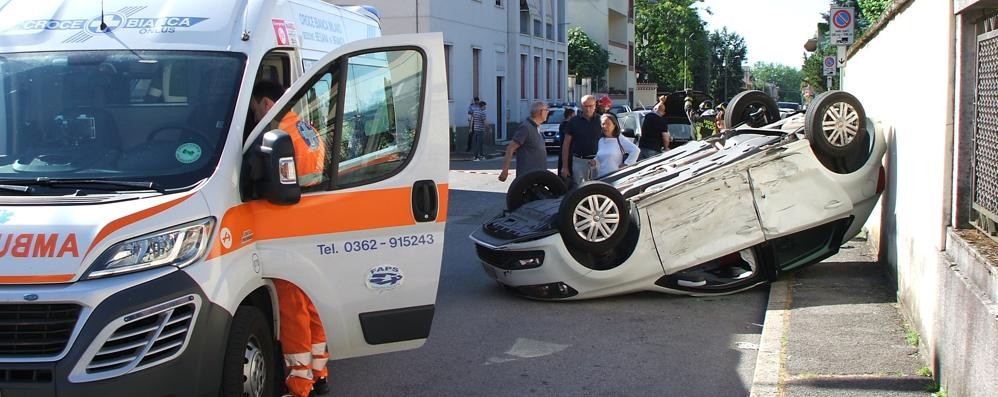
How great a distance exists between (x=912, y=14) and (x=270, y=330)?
5227 millimetres

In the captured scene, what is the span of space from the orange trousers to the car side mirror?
0.60m

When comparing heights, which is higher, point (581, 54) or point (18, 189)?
point (581, 54)

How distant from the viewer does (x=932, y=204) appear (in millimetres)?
6324

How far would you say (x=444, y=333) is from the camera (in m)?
7.59

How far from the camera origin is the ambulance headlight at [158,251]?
4254 mm

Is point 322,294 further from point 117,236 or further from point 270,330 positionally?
point 117,236

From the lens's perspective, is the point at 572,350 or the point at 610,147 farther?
the point at 610,147

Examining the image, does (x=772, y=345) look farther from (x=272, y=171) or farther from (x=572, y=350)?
(x=272, y=171)

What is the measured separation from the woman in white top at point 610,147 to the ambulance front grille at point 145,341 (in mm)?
7156

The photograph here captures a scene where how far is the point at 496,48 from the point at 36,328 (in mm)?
35470

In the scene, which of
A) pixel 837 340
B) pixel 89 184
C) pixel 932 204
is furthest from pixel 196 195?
pixel 932 204

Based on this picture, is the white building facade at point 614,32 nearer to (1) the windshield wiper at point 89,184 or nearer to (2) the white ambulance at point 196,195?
(2) the white ambulance at point 196,195

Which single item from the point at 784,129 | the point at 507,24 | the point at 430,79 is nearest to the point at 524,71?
the point at 507,24

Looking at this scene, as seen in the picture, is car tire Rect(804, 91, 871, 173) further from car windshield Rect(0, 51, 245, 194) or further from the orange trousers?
car windshield Rect(0, 51, 245, 194)
